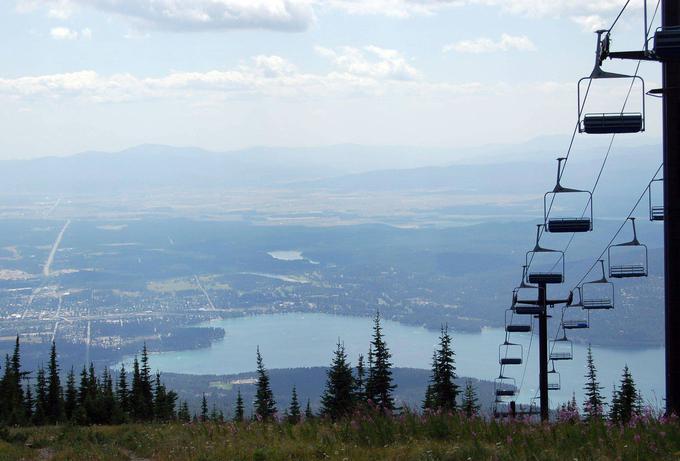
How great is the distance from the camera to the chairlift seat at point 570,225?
1814 centimetres

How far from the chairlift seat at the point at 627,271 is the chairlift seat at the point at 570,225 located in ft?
3.57

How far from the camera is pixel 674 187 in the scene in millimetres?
10578

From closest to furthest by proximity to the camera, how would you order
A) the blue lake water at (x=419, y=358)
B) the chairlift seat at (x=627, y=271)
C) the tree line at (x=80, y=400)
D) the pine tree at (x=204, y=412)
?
the pine tree at (x=204, y=412), the chairlift seat at (x=627, y=271), the tree line at (x=80, y=400), the blue lake water at (x=419, y=358)

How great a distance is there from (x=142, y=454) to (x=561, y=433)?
5550 mm

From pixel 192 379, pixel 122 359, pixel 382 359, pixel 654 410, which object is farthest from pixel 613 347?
pixel 654 410

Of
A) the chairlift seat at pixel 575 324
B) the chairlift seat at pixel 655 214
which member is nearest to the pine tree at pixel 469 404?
the chairlift seat at pixel 575 324

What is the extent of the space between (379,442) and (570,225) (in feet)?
31.8

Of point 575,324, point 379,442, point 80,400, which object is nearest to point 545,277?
point 575,324

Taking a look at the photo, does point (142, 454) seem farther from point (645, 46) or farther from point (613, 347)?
point (613, 347)

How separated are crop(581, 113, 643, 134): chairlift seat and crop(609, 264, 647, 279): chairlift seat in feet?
22.0

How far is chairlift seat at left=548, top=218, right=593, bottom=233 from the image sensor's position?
1814 centimetres

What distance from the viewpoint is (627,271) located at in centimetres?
1744

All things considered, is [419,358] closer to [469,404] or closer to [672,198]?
[469,404]

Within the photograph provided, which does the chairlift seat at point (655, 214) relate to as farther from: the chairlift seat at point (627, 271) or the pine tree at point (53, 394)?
the pine tree at point (53, 394)
